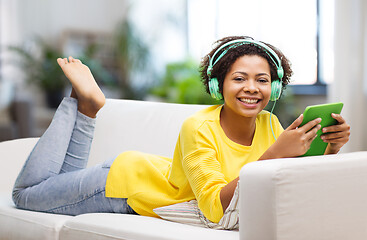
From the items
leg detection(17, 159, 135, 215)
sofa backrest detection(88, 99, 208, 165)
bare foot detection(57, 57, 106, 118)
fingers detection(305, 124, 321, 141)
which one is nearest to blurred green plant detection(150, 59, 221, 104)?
sofa backrest detection(88, 99, 208, 165)

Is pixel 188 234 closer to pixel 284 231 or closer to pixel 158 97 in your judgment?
pixel 284 231

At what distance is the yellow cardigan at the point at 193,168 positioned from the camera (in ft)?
4.23

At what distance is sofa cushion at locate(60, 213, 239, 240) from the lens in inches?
47.3

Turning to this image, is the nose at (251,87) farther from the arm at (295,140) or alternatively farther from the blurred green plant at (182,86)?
the blurred green plant at (182,86)

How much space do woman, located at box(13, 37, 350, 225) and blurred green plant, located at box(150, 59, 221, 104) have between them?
9.43 ft

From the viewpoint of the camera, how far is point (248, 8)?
5.13 metres

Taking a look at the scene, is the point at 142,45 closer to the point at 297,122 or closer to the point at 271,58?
the point at 271,58

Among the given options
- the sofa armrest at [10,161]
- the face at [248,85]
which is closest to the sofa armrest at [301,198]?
the face at [248,85]

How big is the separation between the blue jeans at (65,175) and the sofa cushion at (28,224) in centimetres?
6

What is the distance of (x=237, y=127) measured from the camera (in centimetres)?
142

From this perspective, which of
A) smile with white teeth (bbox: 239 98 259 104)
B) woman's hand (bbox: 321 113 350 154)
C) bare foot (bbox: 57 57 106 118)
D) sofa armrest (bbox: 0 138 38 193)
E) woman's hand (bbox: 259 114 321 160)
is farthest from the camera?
sofa armrest (bbox: 0 138 38 193)

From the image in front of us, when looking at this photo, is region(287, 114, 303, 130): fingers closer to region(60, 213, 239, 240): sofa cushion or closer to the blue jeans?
region(60, 213, 239, 240): sofa cushion

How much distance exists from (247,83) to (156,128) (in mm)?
670

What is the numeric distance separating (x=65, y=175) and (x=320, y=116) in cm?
93
